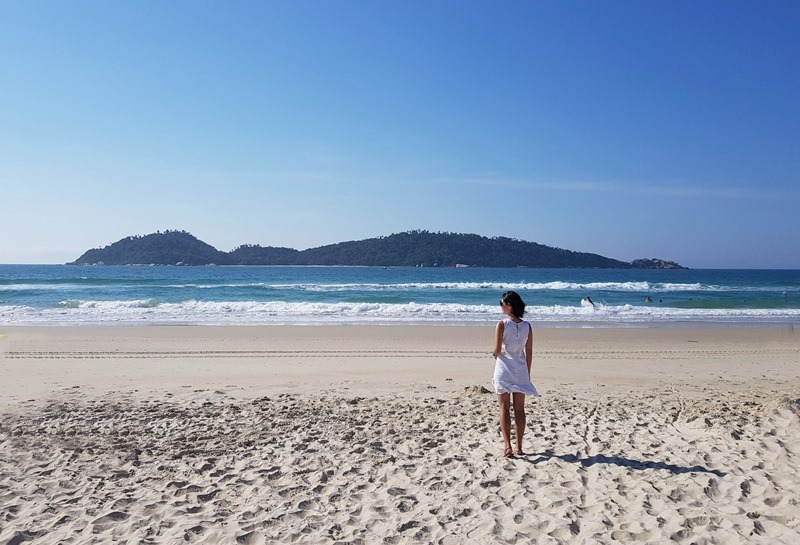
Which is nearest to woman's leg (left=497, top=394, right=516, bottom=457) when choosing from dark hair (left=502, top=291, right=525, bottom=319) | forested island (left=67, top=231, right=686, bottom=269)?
dark hair (left=502, top=291, right=525, bottom=319)

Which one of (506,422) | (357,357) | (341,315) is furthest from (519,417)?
(341,315)

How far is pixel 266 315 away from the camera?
75.7ft

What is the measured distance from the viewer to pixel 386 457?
5391 mm

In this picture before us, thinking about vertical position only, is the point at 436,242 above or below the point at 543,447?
above

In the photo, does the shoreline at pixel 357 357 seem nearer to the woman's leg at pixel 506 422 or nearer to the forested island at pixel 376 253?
the woman's leg at pixel 506 422

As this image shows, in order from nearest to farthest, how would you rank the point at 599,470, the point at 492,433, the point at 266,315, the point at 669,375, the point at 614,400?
1. the point at 599,470
2. the point at 492,433
3. the point at 614,400
4. the point at 669,375
5. the point at 266,315

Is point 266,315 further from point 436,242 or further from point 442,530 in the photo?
point 436,242

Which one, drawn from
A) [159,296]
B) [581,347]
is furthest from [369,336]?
[159,296]

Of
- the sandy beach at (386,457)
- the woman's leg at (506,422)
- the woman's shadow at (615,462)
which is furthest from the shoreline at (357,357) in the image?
the woman's shadow at (615,462)

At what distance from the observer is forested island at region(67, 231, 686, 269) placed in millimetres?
118438

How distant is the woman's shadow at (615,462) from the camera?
16.3 ft

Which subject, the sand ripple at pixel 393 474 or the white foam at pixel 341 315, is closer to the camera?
the sand ripple at pixel 393 474

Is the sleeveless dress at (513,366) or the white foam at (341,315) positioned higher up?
the sleeveless dress at (513,366)

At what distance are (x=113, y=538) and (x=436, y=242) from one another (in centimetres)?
11935
